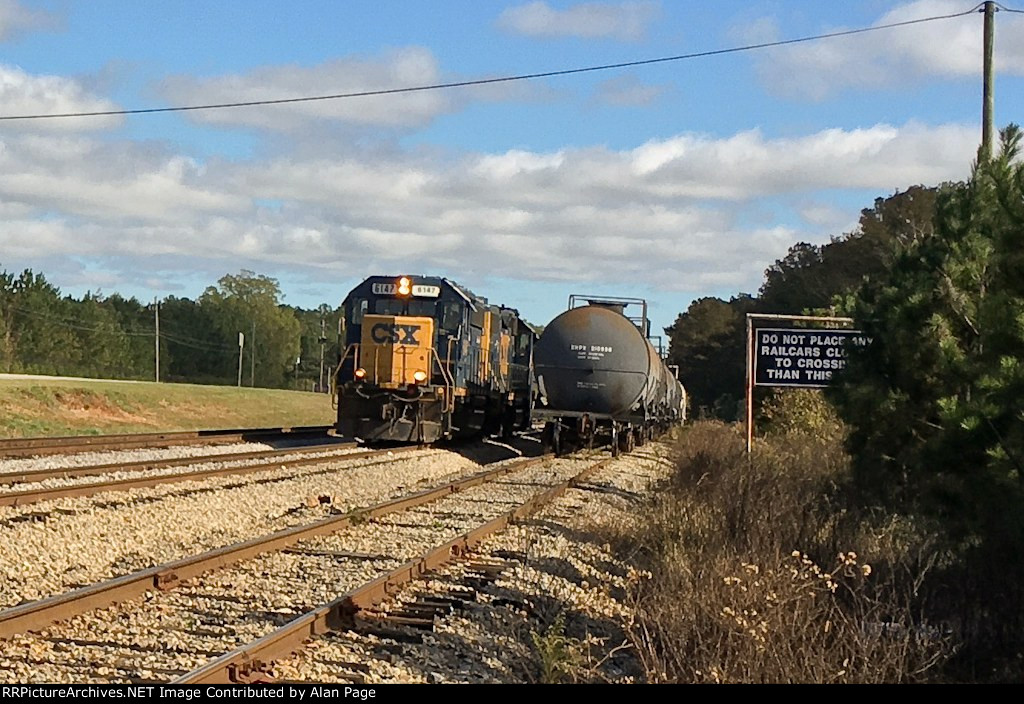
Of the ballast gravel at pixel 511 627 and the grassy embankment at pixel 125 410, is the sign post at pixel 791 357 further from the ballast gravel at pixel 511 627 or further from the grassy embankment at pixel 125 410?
the grassy embankment at pixel 125 410

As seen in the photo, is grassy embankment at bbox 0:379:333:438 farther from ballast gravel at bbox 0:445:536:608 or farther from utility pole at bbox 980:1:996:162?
utility pole at bbox 980:1:996:162

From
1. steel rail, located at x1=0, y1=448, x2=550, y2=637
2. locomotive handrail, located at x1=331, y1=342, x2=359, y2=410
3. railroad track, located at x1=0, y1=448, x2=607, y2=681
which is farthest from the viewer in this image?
locomotive handrail, located at x1=331, y1=342, x2=359, y2=410

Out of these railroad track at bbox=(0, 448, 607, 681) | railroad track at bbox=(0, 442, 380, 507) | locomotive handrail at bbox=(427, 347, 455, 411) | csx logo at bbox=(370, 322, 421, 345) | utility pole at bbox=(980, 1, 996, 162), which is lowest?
railroad track at bbox=(0, 448, 607, 681)

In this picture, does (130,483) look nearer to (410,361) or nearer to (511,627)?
(511,627)

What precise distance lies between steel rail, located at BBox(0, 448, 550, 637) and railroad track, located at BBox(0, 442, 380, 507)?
135 inches

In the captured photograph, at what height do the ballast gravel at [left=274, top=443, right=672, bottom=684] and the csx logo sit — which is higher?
the csx logo

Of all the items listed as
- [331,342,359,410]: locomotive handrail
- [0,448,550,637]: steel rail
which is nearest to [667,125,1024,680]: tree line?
[0,448,550,637]: steel rail

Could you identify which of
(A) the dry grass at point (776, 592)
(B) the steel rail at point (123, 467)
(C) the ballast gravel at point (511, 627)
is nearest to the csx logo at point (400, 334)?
(B) the steel rail at point (123, 467)

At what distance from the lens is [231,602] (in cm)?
860

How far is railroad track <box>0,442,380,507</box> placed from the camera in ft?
45.9

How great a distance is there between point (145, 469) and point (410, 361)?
7.33 metres

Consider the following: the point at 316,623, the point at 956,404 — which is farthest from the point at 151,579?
the point at 956,404

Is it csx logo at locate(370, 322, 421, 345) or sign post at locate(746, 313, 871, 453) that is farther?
csx logo at locate(370, 322, 421, 345)

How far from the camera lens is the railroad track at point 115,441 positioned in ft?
68.8
